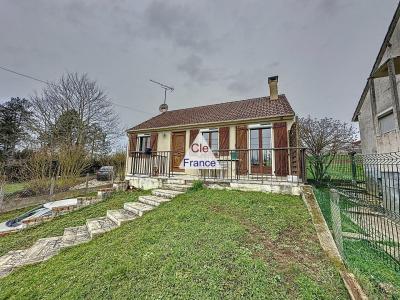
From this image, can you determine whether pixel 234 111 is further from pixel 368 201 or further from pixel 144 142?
pixel 368 201

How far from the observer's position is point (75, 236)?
441cm

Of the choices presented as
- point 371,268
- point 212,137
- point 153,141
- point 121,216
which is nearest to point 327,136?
point 212,137

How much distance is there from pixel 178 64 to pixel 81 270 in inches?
539

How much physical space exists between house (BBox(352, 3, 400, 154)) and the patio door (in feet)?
13.5

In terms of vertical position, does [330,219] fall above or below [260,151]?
below

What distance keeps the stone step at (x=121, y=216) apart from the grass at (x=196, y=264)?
0.62m

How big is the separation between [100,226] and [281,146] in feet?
23.2

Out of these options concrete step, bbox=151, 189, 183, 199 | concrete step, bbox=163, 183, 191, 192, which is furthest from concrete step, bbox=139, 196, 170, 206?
concrete step, bbox=163, 183, 191, 192

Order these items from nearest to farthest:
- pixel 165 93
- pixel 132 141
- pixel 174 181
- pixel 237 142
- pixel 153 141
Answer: pixel 174 181
pixel 237 142
pixel 153 141
pixel 132 141
pixel 165 93

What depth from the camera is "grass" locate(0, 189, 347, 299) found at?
80.0 inches

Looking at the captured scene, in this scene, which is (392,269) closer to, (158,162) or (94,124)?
(158,162)

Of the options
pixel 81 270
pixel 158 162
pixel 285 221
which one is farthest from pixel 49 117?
pixel 285 221

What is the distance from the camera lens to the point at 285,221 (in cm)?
373

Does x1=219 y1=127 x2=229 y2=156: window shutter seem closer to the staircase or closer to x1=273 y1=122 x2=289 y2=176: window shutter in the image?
x1=273 y1=122 x2=289 y2=176: window shutter
